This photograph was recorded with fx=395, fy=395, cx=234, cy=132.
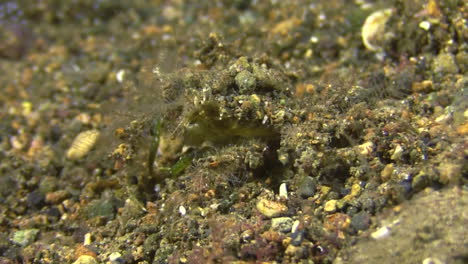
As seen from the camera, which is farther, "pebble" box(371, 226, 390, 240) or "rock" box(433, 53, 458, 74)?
"rock" box(433, 53, 458, 74)

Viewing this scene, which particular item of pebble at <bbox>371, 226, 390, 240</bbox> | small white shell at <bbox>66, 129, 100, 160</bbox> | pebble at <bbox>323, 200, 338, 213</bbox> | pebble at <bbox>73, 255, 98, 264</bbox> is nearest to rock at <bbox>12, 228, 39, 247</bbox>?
pebble at <bbox>73, 255, 98, 264</bbox>

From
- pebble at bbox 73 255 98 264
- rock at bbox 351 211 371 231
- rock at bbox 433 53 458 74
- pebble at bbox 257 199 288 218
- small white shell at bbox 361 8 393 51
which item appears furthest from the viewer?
small white shell at bbox 361 8 393 51

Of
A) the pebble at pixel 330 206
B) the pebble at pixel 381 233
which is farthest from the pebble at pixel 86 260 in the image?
the pebble at pixel 381 233

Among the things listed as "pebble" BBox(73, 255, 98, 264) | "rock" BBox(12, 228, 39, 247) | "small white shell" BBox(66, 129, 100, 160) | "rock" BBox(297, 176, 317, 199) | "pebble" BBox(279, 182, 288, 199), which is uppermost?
"rock" BBox(297, 176, 317, 199)

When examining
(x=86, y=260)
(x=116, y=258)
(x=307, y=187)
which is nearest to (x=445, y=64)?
(x=307, y=187)

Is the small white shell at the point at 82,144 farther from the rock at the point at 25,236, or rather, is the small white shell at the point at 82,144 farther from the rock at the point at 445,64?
the rock at the point at 445,64

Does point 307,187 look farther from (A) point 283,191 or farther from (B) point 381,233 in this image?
(B) point 381,233

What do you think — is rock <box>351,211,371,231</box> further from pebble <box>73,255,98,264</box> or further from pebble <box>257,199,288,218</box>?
pebble <box>73,255,98,264</box>

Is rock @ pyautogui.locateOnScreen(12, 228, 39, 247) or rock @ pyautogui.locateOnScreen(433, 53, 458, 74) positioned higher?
rock @ pyautogui.locateOnScreen(433, 53, 458, 74)
